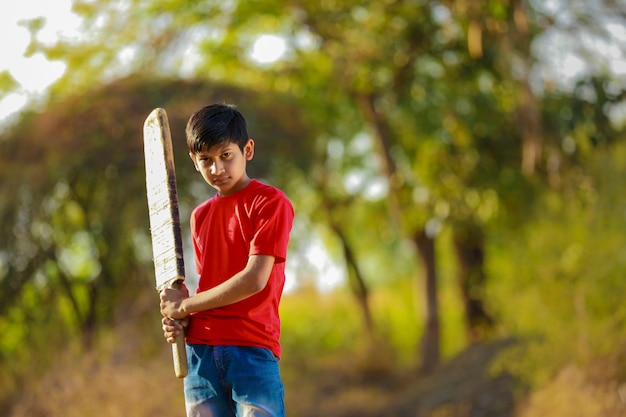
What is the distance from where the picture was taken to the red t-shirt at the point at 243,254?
9.36 feet

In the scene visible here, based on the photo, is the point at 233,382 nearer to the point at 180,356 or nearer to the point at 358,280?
the point at 180,356

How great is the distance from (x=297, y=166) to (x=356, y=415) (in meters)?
2.73

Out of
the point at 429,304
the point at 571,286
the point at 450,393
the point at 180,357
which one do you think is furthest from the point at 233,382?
the point at 429,304

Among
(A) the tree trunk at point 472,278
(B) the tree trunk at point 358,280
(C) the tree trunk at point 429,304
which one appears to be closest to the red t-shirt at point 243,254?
(C) the tree trunk at point 429,304

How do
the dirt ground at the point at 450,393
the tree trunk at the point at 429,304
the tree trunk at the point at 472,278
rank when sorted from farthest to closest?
1. the tree trunk at the point at 472,278
2. the tree trunk at the point at 429,304
3. the dirt ground at the point at 450,393

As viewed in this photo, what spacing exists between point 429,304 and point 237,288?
36.5 feet

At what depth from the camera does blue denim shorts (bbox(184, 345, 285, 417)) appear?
9.30 ft

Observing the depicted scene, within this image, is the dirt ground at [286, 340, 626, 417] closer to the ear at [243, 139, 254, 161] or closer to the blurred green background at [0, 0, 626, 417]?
the blurred green background at [0, 0, 626, 417]

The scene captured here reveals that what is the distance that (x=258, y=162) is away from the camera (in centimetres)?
1078

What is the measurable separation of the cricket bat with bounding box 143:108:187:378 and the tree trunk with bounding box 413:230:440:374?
421 inches

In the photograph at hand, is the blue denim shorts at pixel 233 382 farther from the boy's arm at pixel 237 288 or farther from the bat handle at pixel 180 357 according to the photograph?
the boy's arm at pixel 237 288

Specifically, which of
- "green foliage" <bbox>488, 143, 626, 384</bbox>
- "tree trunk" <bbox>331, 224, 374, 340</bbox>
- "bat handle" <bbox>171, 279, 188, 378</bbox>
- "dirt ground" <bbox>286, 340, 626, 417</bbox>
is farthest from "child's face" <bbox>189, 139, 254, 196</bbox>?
"tree trunk" <bbox>331, 224, 374, 340</bbox>

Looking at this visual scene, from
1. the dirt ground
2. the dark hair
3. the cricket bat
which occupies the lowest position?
the dirt ground

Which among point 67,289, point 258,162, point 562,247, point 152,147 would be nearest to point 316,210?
point 258,162
